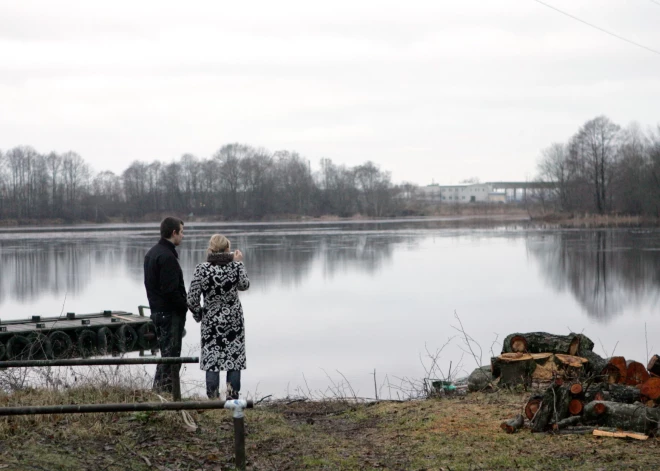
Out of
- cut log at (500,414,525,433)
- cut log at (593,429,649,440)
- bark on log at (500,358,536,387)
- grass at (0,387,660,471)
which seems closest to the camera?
grass at (0,387,660,471)

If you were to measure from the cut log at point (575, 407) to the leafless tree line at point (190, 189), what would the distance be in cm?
11322

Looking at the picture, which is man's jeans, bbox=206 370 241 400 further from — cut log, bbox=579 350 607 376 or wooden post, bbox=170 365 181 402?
cut log, bbox=579 350 607 376

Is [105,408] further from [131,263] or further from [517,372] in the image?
[131,263]

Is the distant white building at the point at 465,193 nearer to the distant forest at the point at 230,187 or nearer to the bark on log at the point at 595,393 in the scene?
the distant forest at the point at 230,187

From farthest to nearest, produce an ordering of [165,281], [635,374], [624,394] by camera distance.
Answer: [165,281], [635,374], [624,394]

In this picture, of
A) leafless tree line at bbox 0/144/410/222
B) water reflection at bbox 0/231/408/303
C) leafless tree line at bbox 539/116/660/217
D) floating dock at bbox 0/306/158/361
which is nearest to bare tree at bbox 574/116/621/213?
leafless tree line at bbox 539/116/660/217

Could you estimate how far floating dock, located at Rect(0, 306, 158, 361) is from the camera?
13938mm

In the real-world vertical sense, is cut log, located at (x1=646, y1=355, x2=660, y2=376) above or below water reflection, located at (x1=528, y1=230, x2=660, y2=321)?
A: above

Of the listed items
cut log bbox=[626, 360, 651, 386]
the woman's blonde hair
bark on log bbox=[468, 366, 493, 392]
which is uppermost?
the woman's blonde hair

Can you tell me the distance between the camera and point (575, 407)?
21.7 ft

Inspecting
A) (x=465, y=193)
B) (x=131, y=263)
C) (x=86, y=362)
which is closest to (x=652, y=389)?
(x=86, y=362)

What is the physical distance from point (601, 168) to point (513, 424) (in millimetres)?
89936

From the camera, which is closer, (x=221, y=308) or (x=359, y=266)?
(x=221, y=308)

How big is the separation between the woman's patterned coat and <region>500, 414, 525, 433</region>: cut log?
2.61m
